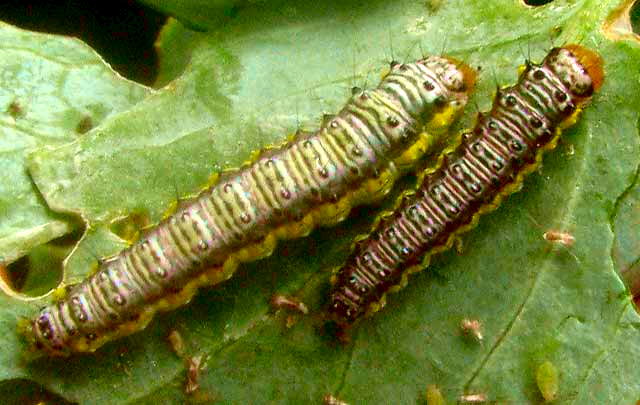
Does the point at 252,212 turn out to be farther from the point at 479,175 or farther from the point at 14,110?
the point at 14,110

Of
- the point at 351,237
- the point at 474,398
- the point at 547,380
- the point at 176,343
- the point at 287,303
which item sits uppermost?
the point at 351,237

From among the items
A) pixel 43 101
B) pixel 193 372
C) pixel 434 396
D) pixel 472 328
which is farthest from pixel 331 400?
pixel 43 101

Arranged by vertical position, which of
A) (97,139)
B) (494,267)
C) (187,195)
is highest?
(97,139)

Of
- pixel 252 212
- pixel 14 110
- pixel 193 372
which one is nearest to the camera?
pixel 252 212

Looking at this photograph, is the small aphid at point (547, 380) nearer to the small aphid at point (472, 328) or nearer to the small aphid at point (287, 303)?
the small aphid at point (472, 328)

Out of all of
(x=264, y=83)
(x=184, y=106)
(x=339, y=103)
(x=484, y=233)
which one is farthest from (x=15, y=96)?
(x=484, y=233)

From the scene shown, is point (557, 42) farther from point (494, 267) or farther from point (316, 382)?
point (316, 382)
